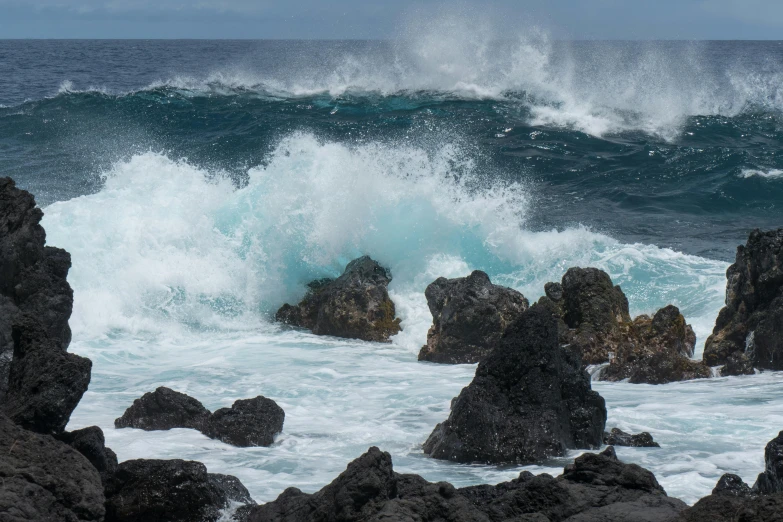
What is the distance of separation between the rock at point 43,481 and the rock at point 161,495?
575 millimetres

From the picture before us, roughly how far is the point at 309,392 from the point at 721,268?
23.3 feet

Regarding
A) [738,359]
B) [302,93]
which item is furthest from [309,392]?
[302,93]

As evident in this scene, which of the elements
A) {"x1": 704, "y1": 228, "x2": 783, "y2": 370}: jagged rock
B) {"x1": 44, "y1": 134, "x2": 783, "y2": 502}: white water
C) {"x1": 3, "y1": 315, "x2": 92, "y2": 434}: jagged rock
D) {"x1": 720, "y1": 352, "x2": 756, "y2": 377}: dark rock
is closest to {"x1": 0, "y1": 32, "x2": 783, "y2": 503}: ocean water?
{"x1": 44, "y1": 134, "x2": 783, "y2": 502}: white water

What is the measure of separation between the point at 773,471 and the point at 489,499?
152 cm

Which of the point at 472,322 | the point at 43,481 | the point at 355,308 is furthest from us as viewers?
the point at 355,308

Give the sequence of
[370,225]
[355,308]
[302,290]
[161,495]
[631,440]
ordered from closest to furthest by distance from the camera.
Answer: [161,495], [631,440], [355,308], [302,290], [370,225]

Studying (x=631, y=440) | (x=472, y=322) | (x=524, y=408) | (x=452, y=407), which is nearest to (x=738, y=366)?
(x=631, y=440)

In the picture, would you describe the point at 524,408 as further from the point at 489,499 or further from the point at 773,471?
the point at 773,471

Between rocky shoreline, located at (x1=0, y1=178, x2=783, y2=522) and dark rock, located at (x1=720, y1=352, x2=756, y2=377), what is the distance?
0.05ft

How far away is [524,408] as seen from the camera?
21.8ft

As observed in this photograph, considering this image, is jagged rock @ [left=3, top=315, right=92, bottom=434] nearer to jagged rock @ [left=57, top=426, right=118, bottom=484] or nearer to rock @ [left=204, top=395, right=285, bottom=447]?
jagged rock @ [left=57, top=426, right=118, bottom=484]

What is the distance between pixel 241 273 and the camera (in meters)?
13.2

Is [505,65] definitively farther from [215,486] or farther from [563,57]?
[215,486]

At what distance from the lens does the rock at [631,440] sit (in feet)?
22.3
